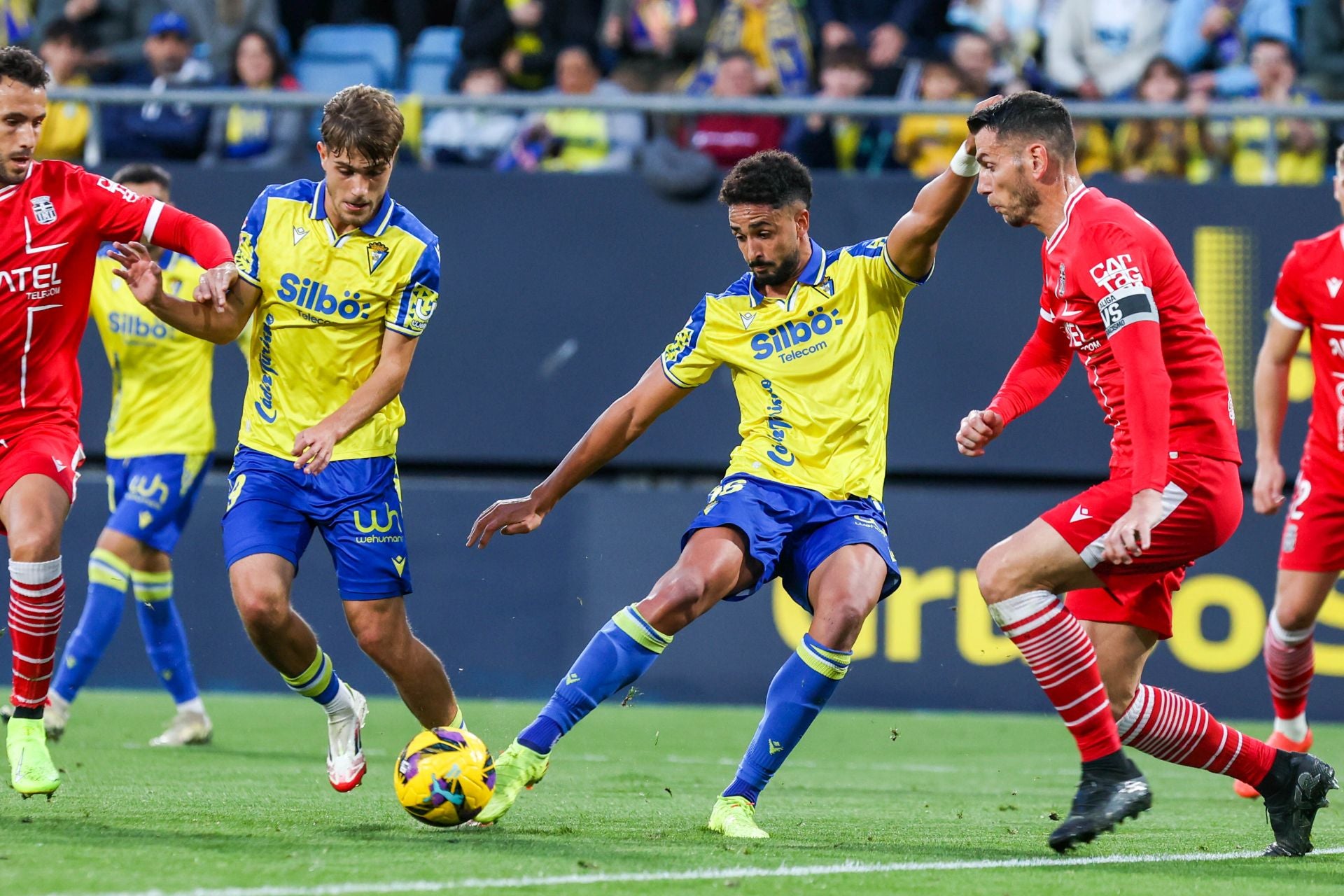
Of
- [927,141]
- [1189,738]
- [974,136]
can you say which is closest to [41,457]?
[974,136]

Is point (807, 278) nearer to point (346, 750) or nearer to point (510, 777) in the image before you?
point (510, 777)

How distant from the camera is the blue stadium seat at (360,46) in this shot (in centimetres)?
1302

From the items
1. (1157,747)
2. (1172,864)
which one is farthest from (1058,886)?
(1157,747)

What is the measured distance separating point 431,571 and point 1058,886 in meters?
7.09

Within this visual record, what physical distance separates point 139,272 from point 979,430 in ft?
9.18

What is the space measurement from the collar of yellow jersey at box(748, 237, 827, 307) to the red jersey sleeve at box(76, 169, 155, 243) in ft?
6.85

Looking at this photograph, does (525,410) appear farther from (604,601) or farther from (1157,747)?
(1157,747)

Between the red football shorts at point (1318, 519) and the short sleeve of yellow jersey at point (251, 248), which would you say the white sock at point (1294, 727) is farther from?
the short sleeve of yellow jersey at point (251, 248)

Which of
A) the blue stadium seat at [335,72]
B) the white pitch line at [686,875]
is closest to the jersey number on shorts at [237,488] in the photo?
the white pitch line at [686,875]

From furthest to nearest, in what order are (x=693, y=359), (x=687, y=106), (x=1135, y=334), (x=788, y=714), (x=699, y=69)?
(x=699, y=69) → (x=687, y=106) → (x=693, y=359) → (x=788, y=714) → (x=1135, y=334)

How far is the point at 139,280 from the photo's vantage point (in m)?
5.55

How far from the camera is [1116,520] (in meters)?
5.05

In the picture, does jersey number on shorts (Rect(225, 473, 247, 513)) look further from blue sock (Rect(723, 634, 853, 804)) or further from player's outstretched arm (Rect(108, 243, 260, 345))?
blue sock (Rect(723, 634, 853, 804))

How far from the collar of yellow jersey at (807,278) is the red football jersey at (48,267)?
2.09 meters
